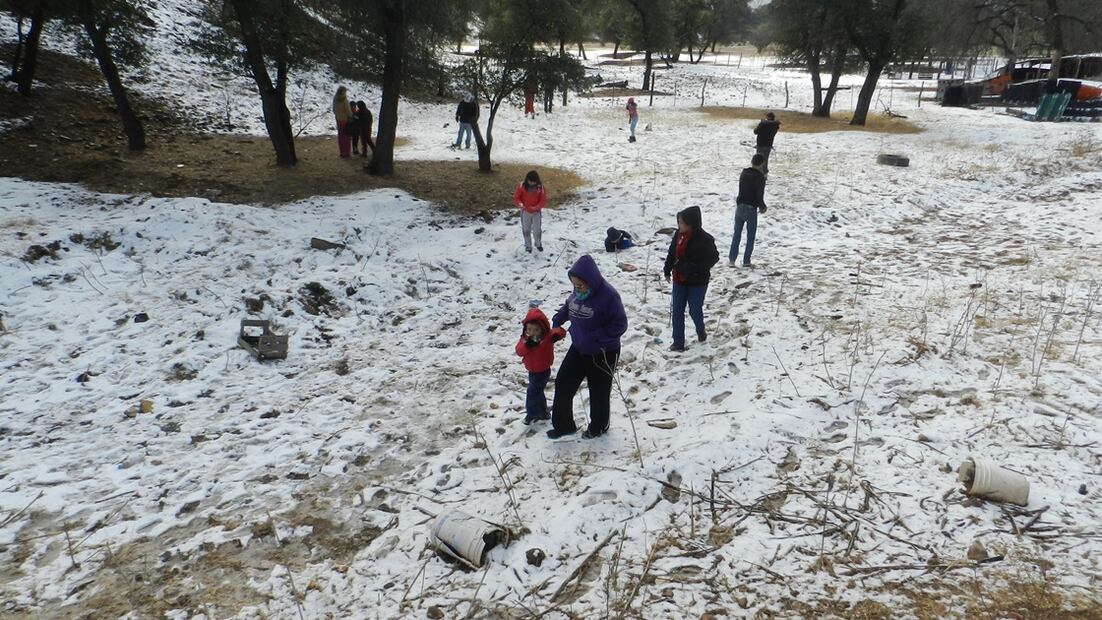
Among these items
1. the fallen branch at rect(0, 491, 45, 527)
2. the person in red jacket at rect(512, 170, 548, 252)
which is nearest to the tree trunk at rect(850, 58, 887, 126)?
the person in red jacket at rect(512, 170, 548, 252)

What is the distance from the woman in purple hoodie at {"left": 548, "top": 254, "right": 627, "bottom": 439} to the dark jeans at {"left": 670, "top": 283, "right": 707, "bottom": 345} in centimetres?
190

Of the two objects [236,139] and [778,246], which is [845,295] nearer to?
[778,246]

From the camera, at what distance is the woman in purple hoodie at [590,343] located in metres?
5.37

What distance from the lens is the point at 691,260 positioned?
6906 mm

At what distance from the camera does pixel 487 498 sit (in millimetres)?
5102

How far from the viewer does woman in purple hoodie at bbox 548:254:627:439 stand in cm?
537

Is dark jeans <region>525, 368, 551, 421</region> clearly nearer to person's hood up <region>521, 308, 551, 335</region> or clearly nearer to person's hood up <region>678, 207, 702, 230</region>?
person's hood up <region>521, 308, 551, 335</region>

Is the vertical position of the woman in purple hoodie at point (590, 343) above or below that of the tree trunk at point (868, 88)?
below

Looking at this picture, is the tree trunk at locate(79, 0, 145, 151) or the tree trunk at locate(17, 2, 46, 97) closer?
the tree trunk at locate(79, 0, 145, 151)

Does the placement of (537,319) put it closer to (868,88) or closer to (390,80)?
(390,80)

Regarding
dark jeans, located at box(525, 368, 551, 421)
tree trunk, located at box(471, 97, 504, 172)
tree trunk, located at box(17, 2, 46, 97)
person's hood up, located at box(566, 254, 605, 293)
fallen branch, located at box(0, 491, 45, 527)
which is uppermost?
tree trunk, located at box(17, 2, 46, 97)

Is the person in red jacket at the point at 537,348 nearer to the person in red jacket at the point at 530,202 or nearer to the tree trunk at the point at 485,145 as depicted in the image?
the person in red jacket at the point at 530,202

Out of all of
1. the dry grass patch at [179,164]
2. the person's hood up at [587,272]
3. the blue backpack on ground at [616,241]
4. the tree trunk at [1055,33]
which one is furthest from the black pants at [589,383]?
the tree trunk at [1055,33]

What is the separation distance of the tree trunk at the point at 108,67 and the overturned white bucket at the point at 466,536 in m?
14.3
